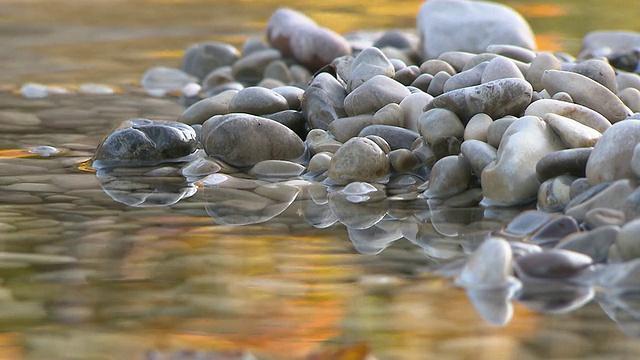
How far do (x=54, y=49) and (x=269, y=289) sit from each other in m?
5.03

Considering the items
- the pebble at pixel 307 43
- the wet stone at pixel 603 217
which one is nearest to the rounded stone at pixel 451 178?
the wet stone at pixel 603 217

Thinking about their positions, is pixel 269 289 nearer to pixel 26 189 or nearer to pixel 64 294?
pixel 64 294

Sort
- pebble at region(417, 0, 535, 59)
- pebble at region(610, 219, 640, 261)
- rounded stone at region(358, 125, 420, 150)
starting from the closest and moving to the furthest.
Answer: pebble at region(610, 219, 640, 261) < rounded stone at region(358, 125, 420, 150) < pebble at region(417, 0, 535, 59)

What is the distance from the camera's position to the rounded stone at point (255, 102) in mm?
3789

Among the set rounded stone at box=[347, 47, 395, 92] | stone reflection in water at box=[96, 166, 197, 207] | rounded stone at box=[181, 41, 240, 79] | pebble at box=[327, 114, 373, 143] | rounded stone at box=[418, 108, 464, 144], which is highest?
rounded stone at box=[347, 47, 395, 92]

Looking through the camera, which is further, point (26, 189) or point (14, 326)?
point (26, 189)

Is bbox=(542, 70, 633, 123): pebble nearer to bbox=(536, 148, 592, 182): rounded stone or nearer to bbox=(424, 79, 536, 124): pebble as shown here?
bbox=(424, 79, 536, 124): pebble

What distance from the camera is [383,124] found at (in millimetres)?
3535

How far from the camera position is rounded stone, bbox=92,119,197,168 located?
361cm

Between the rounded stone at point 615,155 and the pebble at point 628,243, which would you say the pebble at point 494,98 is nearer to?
the rounded stone at point 615,155

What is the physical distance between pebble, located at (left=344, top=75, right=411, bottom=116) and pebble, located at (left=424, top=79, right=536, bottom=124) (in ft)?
1.15

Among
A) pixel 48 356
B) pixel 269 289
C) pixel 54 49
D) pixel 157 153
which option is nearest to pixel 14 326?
pixel 48 356

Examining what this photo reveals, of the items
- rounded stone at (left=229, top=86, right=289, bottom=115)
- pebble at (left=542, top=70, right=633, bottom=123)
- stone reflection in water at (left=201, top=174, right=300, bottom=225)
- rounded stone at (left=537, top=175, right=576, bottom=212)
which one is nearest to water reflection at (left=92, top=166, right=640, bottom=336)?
stone reflection in water at (left=201, top=174, right=300, bottom=225)

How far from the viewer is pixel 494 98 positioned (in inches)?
128
